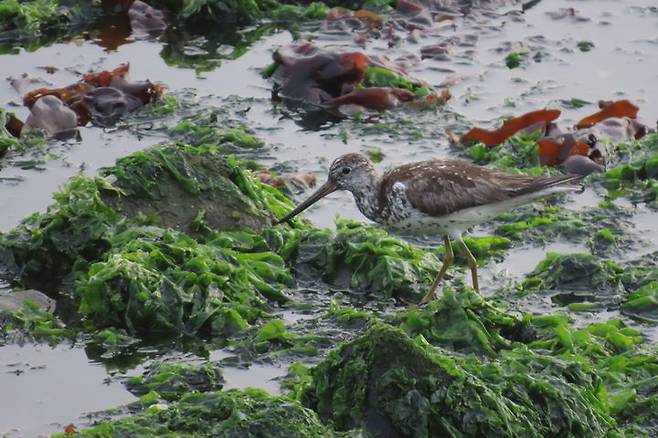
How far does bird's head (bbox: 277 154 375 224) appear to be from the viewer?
8031 mm

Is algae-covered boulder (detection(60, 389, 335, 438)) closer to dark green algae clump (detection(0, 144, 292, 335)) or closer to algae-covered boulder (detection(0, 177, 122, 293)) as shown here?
dark green algae clump (detection(0, 144, 292, 335))

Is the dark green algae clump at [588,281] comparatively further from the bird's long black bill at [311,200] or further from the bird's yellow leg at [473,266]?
the bird's long black bill at [311,200]

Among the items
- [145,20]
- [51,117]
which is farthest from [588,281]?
[145,20]

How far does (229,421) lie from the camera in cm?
557

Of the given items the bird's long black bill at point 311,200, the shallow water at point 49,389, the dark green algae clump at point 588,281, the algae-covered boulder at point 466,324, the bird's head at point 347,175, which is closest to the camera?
the shallow water at point 49,389

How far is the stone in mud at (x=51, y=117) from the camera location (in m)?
9.71

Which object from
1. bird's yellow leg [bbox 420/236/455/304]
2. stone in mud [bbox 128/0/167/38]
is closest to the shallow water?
bird's yellow leg [bbox 420/236/455/304]

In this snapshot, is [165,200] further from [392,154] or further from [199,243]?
[392,154]

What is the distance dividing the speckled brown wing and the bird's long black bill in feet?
1.47

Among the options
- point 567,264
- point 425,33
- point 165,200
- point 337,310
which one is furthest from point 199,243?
point 425,33

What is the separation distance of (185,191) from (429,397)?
2954 mm

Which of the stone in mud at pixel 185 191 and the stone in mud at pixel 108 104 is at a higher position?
the stone in mud at pixel 185 191

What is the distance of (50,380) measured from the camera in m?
6.67

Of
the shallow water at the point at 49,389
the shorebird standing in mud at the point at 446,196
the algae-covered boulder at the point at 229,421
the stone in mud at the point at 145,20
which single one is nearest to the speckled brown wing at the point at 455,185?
the shorebird standing in mud at the point at 446,196
